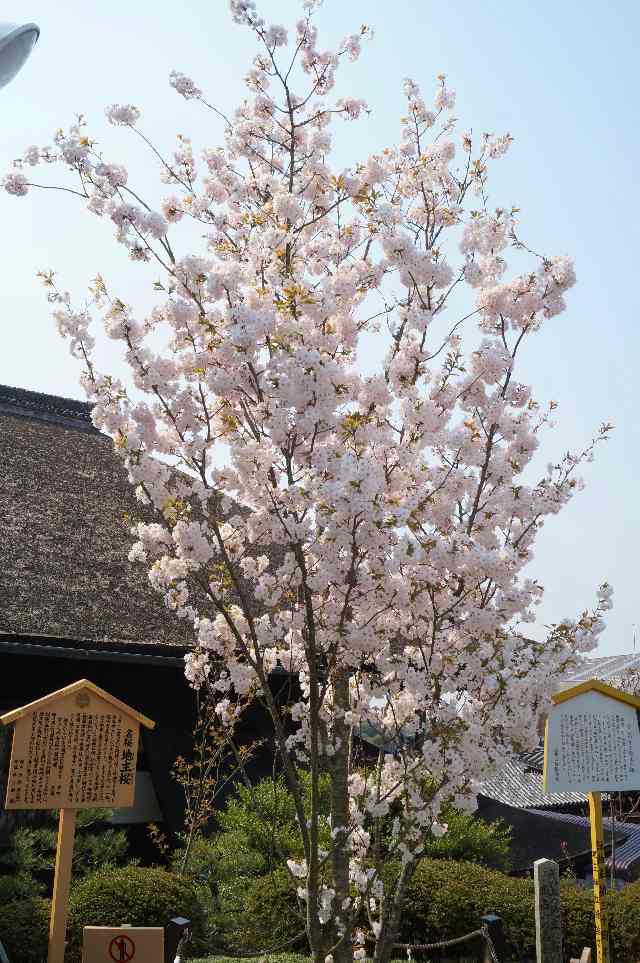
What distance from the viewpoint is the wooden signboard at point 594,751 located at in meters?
6.17

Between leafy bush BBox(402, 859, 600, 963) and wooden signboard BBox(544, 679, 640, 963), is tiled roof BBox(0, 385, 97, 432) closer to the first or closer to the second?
leafy bush BBox(402, 859, 600, 963)

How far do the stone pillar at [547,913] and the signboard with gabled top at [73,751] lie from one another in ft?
8.72

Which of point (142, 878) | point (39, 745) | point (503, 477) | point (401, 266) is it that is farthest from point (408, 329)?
point (142, 878)

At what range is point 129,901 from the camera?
19.5ft

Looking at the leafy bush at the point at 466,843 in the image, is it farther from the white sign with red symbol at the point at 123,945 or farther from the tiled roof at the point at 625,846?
the white sign with red symbol at the point at 123,945

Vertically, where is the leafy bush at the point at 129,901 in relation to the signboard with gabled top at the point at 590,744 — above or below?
below

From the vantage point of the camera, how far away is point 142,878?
243 inches

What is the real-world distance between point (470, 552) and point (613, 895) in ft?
13.1

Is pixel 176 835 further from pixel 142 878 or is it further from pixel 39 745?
pixel 39 745

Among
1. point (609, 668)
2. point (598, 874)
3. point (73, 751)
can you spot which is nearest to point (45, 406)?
point (73, 751)

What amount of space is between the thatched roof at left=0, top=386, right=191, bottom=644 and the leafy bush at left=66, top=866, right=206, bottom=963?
2.40 meters

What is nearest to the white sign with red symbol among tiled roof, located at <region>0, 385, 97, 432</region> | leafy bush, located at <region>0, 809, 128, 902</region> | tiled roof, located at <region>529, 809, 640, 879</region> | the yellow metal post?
leafy bush, located at <region>0, 809, 128, 902</region>

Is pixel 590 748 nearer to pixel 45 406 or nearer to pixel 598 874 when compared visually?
pixel 598 874

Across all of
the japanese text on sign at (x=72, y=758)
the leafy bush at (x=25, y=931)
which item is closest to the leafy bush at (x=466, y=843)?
the japanese text on sign at (x=72, y=758)
